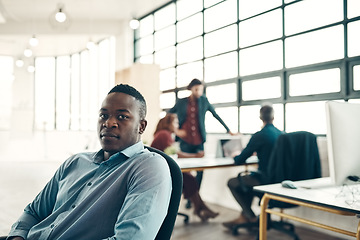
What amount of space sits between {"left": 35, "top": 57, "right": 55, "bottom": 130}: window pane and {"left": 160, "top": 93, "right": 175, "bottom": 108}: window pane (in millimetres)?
6388

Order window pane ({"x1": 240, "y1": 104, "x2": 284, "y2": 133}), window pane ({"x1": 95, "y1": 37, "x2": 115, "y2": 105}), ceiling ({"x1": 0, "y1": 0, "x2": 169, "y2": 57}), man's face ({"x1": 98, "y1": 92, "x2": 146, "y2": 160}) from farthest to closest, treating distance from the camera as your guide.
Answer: window pane ({"x1": 95, "y1": 37, "x2": 115, "y2": 105}) → ceiling ({"x1": 0, "y1": 0, "x2": 169, "y2": 57}) → window pane ({"x1": 240, "y1": 104, "x2": 284, "y2": 133}) → man's face ({"x1": 98, "y1": 92, "x2": 146, "y2": 160})

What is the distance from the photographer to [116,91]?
1.31 metres

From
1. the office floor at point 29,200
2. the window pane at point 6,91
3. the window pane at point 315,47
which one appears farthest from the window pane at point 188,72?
the window pane at point 6,91

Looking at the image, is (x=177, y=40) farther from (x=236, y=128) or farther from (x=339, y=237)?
(x=339, y=237)

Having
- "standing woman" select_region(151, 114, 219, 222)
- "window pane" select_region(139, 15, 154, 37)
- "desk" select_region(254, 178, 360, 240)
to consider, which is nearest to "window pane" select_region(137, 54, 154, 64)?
"window pane" select_region(139, 15, 154, 37)

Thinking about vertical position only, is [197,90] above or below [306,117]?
above

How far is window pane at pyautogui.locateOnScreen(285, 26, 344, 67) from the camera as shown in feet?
11.3

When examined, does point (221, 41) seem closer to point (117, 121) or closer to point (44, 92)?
point (117, 121)

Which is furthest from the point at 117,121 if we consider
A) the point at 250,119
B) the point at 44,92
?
the point at 44,92

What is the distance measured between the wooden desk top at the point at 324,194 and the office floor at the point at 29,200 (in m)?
1.45

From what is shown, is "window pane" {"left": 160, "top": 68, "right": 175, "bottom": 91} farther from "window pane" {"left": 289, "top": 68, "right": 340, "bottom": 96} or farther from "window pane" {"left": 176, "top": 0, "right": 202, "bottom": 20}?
"window pane" {"left": 289, "top": 68, "right": 340, "bottom": 96}

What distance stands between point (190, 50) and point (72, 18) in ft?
12.5

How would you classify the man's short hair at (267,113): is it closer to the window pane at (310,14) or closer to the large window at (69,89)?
the window pane at (310,14)

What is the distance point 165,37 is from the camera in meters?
6.49
